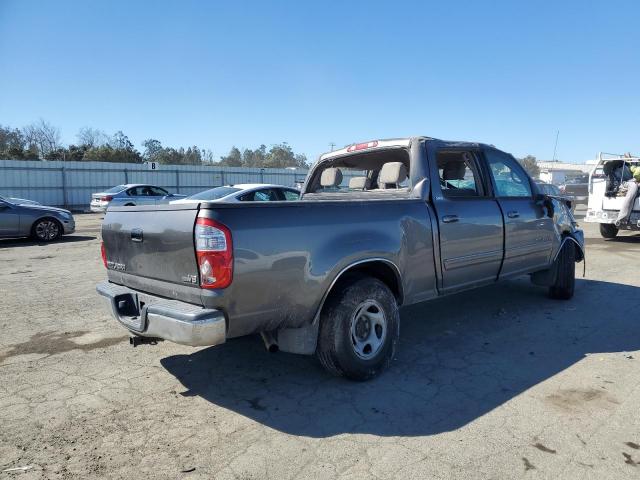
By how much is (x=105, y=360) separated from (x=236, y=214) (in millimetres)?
2272

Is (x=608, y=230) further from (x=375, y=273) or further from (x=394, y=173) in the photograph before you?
(x=375, y=273)

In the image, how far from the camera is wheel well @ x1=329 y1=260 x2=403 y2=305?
3.76m

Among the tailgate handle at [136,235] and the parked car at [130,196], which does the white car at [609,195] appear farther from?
the parked car at [130,196]

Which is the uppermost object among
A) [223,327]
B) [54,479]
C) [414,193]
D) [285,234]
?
[414,193]

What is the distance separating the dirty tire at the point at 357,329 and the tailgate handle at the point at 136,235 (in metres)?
1.47

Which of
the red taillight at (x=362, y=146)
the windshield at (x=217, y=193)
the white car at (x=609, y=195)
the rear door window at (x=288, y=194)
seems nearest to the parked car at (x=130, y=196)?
the windshield at (x=217, y=193)

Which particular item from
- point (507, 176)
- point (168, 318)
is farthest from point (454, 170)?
point (168, 318)

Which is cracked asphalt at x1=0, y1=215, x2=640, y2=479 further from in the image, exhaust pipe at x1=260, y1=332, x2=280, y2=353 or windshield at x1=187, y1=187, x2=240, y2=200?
windshield at x1=187, y1=187, x2=240, y2=200

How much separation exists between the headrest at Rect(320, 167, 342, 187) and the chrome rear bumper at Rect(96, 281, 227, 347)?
2464mm

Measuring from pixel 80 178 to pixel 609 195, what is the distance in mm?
27079

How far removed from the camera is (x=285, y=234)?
10.4 ft

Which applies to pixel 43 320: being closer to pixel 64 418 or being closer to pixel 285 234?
pixel 64 418

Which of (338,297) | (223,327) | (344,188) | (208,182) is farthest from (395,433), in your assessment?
(208,182)

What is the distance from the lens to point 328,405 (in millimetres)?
3391
